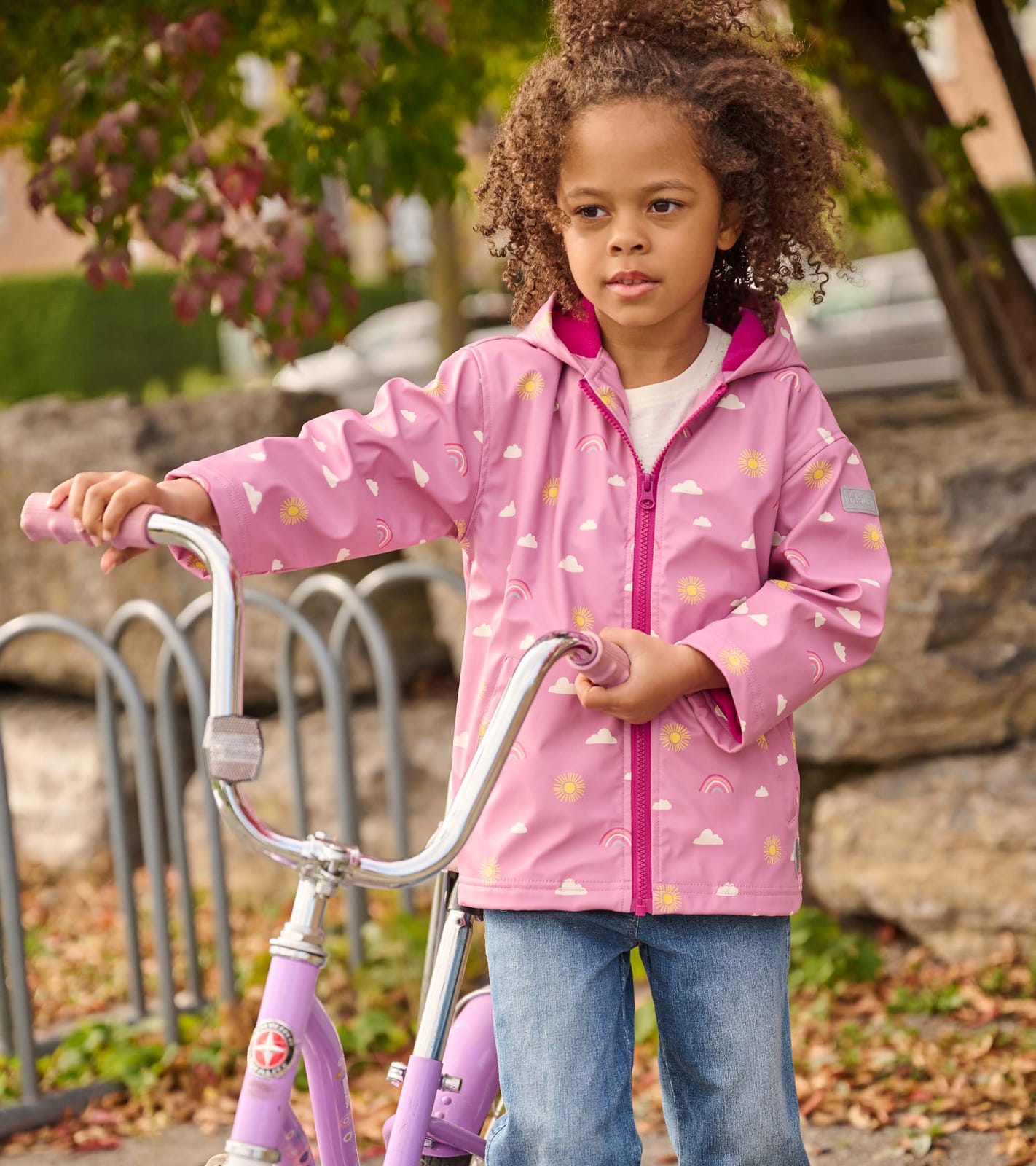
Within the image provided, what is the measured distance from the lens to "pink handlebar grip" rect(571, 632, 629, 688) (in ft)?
5.75

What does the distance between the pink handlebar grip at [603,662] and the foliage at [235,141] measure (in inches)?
87.8

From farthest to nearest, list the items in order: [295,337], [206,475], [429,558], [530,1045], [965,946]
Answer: [429,558], [295,337], [965,946], [530,1045], [206,475]

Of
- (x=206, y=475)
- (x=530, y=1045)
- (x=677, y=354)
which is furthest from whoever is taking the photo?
(x=677, y=354)

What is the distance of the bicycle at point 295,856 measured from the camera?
60.2 inches

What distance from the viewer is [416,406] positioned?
1970mm

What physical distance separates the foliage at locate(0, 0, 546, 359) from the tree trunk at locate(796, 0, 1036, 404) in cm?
133

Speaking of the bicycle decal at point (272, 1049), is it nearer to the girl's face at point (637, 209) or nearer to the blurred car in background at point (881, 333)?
the girl's face at point (637, 209)

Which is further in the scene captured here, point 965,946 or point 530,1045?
point 965,946

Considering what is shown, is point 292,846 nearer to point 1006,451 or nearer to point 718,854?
point 718,854

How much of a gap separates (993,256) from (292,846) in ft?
13.3

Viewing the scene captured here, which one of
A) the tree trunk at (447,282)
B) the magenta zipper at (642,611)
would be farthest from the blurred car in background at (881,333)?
the magenta zipper at (642,611)

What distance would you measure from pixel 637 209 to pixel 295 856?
90cm

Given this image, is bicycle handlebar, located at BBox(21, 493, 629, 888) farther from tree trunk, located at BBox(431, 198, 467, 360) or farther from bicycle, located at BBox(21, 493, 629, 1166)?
tree trunk, located at BBox(431, 198, 467, 360)

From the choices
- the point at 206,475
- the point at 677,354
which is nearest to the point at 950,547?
the point at 677,354
